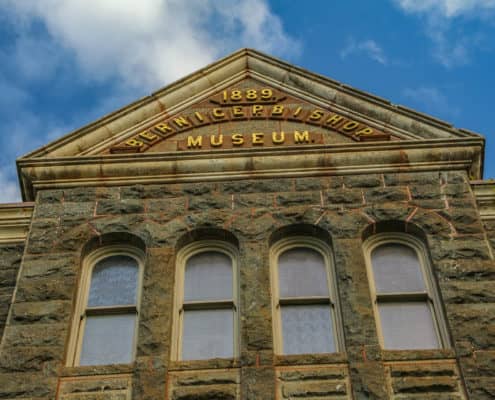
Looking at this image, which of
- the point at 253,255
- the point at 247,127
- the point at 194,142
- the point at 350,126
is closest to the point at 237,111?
the point at 247,127

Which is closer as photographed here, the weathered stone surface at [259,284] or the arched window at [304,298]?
the weathered stone surface at [259,284]

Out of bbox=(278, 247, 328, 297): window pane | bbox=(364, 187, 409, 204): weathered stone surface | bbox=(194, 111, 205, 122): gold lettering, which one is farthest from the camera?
bbox=(194, 111, 205, 122): gold lettering

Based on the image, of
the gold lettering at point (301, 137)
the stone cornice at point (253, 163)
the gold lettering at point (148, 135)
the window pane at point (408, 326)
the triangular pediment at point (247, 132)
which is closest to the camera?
the window pane at point (408, 326)

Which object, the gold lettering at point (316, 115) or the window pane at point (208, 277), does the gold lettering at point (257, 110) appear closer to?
the gold lettering at point (316, 115)

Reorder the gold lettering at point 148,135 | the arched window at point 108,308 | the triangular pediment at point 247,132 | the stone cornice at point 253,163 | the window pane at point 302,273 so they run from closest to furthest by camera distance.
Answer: the arched window at point 108,308 → the window pane at point 302,273 → the stone cornice at point 253,163 → the triangular pediment at point 247,132 → the gold lettering at point 148,135

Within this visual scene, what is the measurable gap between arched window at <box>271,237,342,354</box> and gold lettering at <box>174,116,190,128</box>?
2.88 m

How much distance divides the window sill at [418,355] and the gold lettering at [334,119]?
4.36 m

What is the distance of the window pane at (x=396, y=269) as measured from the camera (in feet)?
34.2

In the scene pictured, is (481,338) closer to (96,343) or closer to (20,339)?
(96,343)

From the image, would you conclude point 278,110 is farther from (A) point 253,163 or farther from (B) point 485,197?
(B) point 485,197

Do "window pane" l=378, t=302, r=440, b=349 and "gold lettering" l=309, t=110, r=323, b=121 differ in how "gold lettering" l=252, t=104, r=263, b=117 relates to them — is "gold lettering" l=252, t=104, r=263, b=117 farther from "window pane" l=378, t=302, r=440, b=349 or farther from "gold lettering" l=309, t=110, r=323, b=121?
"window pane" l=378, t=302, r=440, b=349

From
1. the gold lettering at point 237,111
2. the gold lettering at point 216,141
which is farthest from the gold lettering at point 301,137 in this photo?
the gold lettering at point 216,141

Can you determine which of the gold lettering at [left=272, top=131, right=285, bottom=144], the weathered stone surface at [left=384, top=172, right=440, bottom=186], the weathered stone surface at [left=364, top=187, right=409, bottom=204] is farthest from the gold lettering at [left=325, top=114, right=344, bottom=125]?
the weathered stone surface at [left=364, top=187, right=409, bottom=204]

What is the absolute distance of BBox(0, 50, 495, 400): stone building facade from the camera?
9.30 metres
